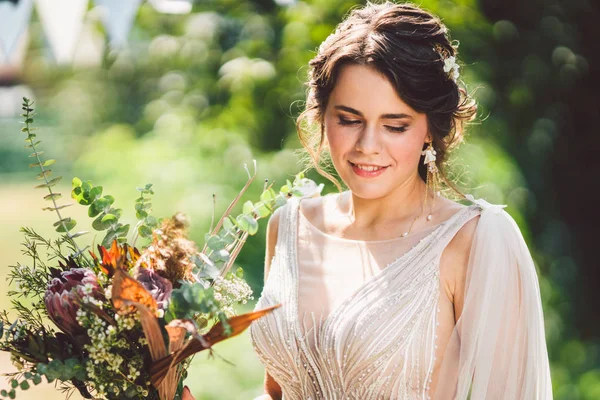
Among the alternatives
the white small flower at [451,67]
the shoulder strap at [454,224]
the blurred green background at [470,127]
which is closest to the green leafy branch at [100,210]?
the shoulder strap at [454,224]

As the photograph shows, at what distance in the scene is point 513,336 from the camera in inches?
73.2

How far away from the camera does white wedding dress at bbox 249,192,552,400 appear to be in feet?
6.08

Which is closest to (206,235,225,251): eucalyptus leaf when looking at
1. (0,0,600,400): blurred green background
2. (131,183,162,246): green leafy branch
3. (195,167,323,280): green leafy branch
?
(195,167,323,280): green leafy branch

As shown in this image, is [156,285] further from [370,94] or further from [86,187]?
[370,94]

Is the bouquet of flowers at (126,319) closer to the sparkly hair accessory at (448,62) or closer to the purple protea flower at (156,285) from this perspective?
the purple protea flower at (156,285)

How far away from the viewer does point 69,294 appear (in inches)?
54.2

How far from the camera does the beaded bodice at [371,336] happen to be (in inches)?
73.5

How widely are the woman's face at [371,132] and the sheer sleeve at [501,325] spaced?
0.95ft

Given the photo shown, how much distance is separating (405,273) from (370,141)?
0.37 meters

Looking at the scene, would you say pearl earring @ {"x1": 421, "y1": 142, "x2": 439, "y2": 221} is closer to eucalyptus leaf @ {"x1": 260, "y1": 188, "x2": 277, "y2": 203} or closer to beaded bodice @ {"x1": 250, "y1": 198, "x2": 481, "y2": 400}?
beaded bodice @ {"x1": 250, "y1": 198, "x2": 481, "y2": 400}

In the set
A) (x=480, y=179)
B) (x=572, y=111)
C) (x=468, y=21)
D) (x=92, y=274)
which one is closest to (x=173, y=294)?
(x=92, y=274)

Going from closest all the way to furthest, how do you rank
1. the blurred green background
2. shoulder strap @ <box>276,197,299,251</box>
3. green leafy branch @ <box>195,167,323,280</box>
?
green leafy branch @ <box>195,167,323,280</box> < shoulder strap @ <box>276,197,299,251</box> < the blurred green background

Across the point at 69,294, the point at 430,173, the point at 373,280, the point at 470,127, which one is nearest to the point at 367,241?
the point at 373,280

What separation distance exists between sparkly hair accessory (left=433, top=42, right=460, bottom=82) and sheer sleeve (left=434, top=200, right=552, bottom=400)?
428 mm
